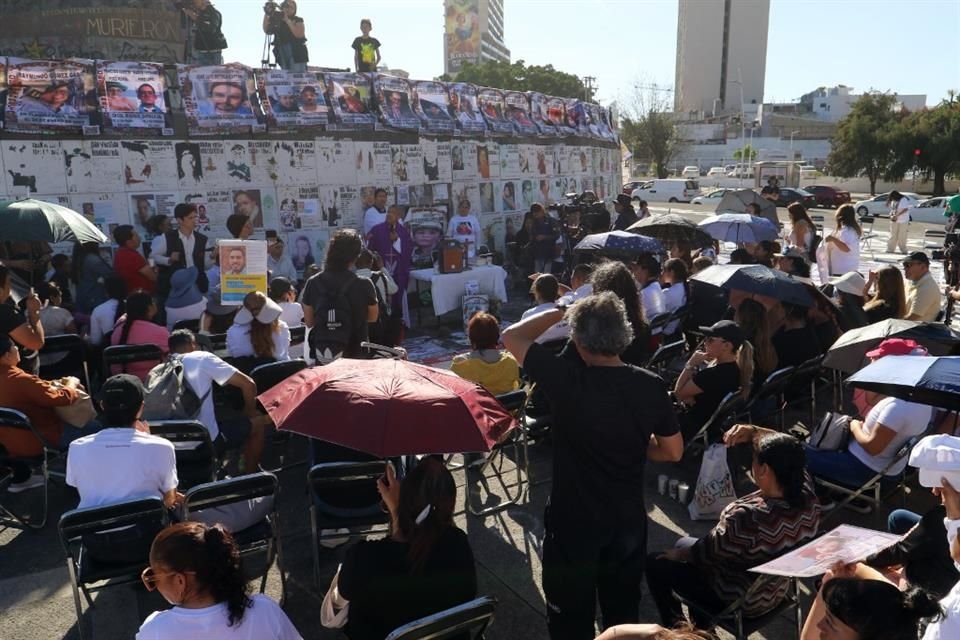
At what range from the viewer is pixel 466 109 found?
13.0 m

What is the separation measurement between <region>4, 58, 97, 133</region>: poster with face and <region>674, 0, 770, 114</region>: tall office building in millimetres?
108348

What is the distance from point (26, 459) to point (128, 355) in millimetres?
1175

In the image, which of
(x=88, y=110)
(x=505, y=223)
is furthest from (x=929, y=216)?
(x=88, y=110)

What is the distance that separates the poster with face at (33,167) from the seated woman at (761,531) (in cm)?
859

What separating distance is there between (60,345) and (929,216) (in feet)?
112

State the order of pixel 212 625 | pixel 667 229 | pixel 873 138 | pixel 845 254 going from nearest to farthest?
pixel 212 625, pixel 845 254, pixel 667 229, pixel 873 138

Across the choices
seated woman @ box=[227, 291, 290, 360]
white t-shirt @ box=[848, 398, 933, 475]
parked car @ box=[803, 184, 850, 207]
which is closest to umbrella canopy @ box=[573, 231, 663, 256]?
seated woman @ box=[227, 291, 290, 360]

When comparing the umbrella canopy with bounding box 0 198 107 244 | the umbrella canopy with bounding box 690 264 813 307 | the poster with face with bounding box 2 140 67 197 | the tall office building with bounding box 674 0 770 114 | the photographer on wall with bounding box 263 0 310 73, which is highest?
the tall office building with bounding box 674 0 770 114

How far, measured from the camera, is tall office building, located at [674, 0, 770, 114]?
108125mm

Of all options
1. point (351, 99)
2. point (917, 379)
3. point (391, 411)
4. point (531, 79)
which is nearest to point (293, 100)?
point (351, 99)

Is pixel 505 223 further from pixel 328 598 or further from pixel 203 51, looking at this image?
pixel 328 598

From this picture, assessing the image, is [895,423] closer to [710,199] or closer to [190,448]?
[190,448]

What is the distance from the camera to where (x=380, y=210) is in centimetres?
1058

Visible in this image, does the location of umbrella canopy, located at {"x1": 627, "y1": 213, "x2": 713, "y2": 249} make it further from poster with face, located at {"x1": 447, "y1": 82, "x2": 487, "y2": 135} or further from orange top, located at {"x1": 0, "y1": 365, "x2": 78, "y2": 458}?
orange top, located at {"x1": 0, "y1": 365, "x2": 78, "y2": 458}
